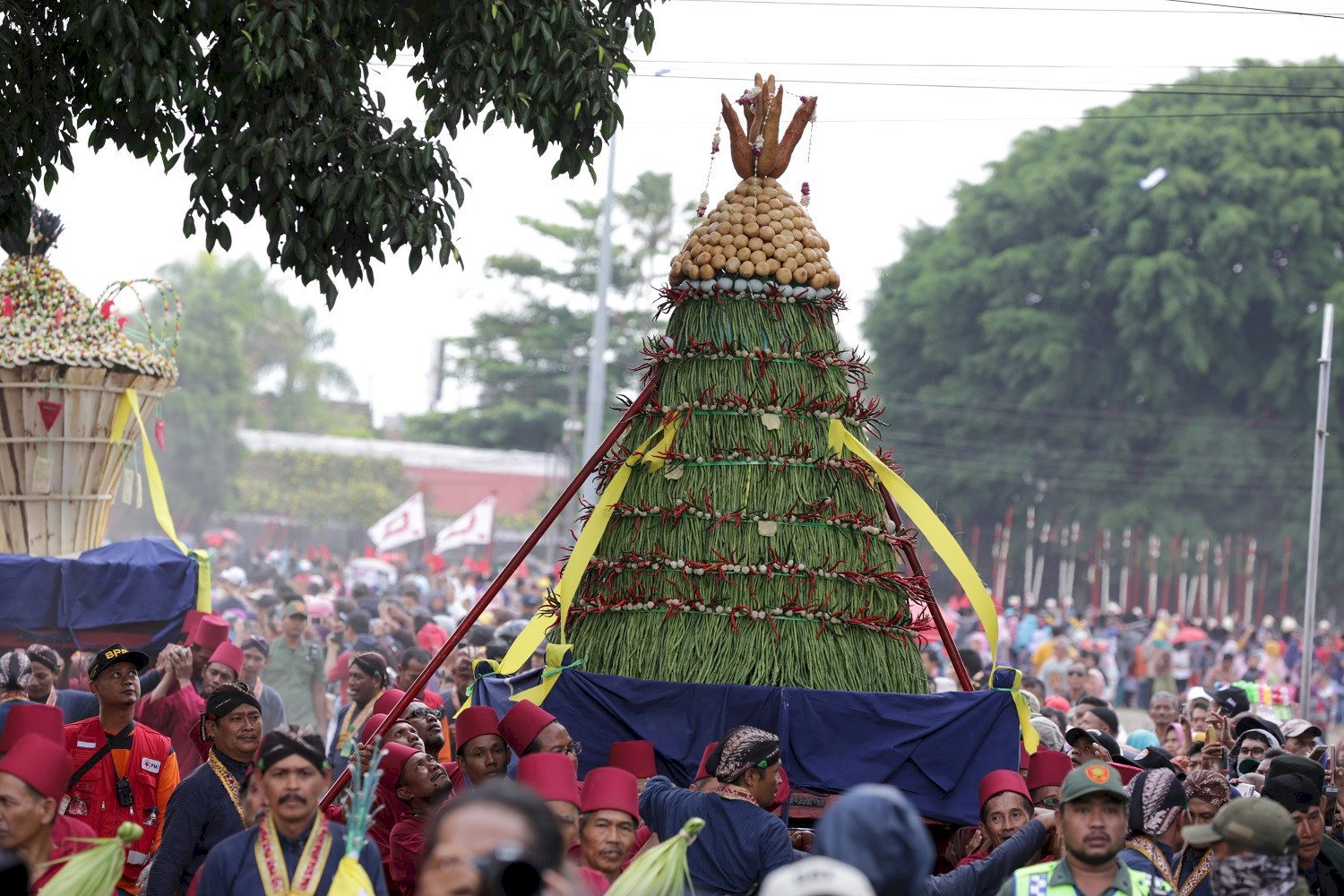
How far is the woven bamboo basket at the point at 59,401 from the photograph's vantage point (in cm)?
1042

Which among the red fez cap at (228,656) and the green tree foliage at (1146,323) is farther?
the green tree foliage at (1146,323)

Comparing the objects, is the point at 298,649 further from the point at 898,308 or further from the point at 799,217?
the point at 898,308

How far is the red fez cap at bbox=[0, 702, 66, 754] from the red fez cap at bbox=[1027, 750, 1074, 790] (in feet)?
12.8

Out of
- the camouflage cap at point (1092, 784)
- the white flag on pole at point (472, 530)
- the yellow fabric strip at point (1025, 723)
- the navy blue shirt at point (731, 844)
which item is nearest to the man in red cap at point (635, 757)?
the navy blue shirt at point (731, 844)

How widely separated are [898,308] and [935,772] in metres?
40.6

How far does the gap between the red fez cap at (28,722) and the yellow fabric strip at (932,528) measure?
331 centimetres

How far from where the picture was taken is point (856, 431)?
24.2ft

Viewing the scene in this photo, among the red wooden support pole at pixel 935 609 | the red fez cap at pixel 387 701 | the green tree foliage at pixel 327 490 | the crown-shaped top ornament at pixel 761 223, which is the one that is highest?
the crown-shaped top ornament at pixel 761 223

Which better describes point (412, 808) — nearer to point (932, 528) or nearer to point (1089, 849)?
point (932, 528)

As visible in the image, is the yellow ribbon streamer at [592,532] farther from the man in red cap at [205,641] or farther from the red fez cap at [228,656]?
the man in red cap at [205,641]

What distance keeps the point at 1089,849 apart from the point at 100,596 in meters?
7.01

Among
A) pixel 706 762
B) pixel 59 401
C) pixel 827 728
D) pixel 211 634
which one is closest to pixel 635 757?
pixel 706 762

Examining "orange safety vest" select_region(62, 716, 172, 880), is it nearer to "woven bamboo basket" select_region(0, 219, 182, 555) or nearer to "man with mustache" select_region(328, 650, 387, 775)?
"man with mustache" select_region(328, 650, 387, 775)

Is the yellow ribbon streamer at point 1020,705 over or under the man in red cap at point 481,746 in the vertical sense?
over
